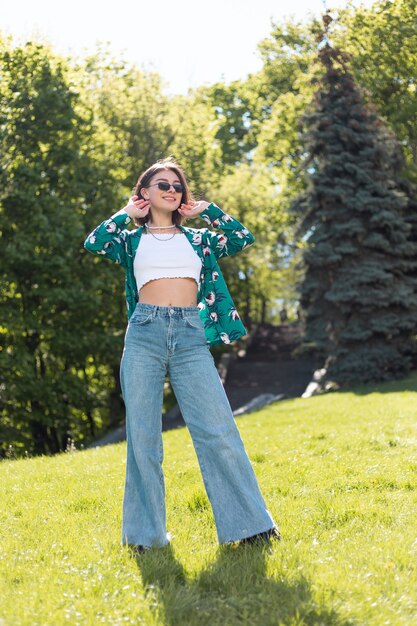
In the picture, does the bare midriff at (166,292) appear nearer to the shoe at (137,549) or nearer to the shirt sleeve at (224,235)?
the shirt sleeve at (224,235)

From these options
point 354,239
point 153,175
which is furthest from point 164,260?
point 354,239

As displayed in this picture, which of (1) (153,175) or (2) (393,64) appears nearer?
(1) (153,175)

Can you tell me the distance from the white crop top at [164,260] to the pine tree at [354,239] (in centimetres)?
1545

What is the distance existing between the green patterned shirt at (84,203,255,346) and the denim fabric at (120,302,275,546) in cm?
20

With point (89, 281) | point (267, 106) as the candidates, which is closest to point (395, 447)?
point (89, 281)

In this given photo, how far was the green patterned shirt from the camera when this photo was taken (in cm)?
486

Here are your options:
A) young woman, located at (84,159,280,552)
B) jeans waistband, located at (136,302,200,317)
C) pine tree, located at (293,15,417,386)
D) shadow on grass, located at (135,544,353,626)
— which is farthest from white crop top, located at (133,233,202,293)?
pine tree, located at (293,15,417,386)

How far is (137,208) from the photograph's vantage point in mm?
4875

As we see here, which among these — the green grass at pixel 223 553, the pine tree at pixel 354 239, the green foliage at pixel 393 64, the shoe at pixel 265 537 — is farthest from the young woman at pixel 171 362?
the green foliage at pixel 393 64

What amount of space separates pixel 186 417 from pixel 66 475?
3153mm

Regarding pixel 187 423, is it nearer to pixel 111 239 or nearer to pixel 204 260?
pixel 204 260

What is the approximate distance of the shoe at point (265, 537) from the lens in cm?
443

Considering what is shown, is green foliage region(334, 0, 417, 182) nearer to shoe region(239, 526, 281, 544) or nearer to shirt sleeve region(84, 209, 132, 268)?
shirt sleeve region(84, 209, 132, 268)

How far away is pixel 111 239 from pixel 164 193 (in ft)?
1.57
